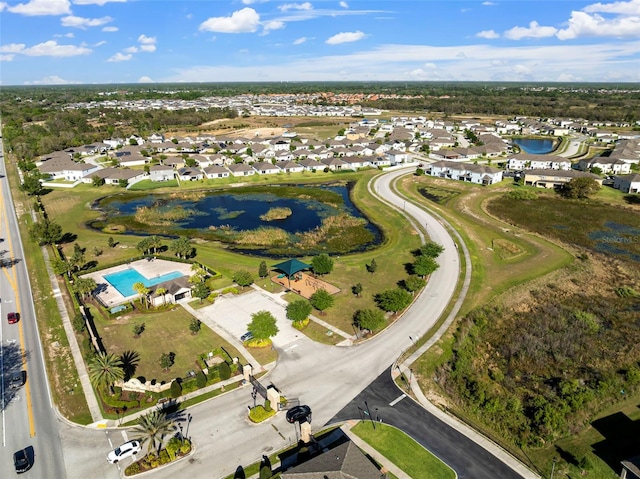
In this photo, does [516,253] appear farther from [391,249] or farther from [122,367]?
[122,367]

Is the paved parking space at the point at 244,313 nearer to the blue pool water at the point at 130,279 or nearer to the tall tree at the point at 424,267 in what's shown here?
the blue pool water at the point at 130,279

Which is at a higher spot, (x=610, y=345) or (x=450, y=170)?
(x=450, y=170)

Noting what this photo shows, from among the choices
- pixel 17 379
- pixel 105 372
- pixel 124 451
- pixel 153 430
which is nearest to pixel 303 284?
pixel 105 372

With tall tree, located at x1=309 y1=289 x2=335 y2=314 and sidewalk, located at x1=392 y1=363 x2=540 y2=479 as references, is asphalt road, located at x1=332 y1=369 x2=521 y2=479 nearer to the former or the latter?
sidewalk, located at x1=392 y1=363 x2=540 y2=479

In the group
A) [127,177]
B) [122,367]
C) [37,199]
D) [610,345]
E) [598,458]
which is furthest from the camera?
[127,177]

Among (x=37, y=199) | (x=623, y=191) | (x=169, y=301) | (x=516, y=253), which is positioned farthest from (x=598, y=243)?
(x=37, y=199)

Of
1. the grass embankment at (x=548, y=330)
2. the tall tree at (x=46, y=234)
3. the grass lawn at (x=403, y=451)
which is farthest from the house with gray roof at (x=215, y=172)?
the grass lawn at (x=403, y=451)

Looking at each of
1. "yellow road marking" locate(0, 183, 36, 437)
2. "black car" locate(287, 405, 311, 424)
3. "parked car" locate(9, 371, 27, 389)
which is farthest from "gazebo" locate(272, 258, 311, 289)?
"parked car" locate(9, 371, 27, 389)
